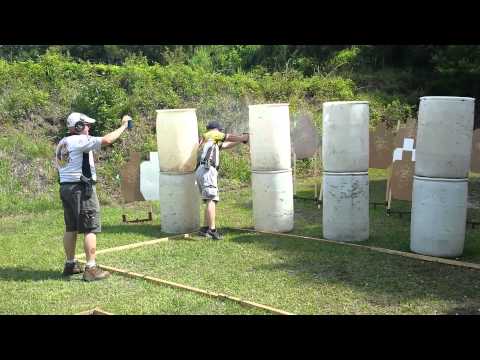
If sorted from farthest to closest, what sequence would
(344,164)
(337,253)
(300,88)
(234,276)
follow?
(300,88) → (344,164) → (337,253) → (234,276)

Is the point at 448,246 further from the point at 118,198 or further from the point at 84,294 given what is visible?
the point at 118,198

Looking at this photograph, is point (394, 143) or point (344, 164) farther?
point (394, 143)

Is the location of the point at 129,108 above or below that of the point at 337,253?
above

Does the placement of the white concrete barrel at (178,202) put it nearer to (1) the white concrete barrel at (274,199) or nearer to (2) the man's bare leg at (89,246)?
(1) the white concrete barrel at (274,199)

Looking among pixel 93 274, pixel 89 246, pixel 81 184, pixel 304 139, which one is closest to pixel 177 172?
pixel 81 184

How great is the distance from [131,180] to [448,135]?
5.64 meters

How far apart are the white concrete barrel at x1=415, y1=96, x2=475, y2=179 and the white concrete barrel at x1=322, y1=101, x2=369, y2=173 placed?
1.14m

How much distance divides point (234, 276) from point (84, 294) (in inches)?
68.0

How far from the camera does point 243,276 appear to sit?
6.62m

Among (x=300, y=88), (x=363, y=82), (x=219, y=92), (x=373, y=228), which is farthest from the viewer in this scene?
(x=363, y=82)

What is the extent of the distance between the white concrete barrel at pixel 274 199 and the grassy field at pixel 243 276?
34cm

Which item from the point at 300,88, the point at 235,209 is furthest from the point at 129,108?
the point at 300,88

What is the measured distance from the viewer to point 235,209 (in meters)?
11.1

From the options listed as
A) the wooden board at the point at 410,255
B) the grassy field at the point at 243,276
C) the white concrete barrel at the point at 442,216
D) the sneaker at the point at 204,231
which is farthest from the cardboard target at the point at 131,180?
the white concrete barrel at the point at 442,216
